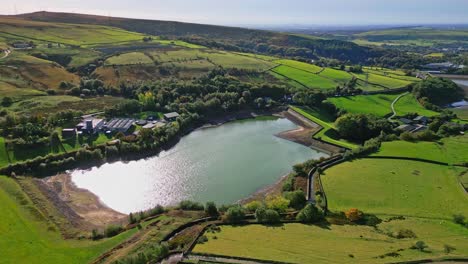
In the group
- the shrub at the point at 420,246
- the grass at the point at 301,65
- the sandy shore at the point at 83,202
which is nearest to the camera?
the shrub at the point at 420,246

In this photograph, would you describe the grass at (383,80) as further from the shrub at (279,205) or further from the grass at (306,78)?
the shrub at (279,205)

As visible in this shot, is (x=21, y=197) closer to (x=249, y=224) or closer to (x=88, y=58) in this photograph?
(x=249, y=224)

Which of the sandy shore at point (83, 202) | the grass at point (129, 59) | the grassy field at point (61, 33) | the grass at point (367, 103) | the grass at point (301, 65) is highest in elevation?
the grassy field at point (61, 33)

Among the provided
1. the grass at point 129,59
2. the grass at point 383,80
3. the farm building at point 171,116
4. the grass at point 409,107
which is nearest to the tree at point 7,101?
the farm building at point 171,116

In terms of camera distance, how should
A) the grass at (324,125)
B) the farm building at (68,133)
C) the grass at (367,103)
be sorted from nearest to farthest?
the farm building at (68,133)
the grass at (324,125)
the grass at (367,103)

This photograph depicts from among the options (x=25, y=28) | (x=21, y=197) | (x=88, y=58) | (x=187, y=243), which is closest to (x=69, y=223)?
(x=21, y=197)

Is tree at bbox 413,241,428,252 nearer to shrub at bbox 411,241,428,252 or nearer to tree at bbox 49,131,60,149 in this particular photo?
shrub at bbox 411,241,428,252
